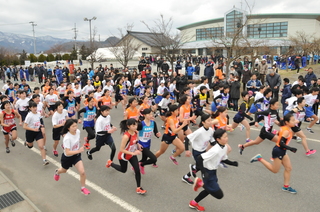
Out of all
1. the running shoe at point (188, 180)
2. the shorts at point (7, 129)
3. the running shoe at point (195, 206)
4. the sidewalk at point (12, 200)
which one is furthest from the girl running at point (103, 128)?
the shorts at point (7, 129)

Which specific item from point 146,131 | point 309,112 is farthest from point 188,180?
point 309,112

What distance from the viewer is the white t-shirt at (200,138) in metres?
5.14

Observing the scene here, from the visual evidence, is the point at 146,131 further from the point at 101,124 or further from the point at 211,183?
the point at 211,183

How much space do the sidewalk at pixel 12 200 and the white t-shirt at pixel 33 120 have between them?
1.52 metres

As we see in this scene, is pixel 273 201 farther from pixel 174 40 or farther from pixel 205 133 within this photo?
pixel 174 40

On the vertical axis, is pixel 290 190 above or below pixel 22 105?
below

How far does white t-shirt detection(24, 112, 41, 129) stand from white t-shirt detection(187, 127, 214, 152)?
4.06 meters

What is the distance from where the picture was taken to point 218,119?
623 cm

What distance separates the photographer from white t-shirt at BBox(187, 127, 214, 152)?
5137mm

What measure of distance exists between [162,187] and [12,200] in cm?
294

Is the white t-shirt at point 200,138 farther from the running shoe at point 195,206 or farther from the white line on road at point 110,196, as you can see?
the white line on road at point 110,196

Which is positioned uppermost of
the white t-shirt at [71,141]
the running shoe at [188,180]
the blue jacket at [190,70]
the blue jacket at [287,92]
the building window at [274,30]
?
the building window at [274,30]

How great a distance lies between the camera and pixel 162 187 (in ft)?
17.5

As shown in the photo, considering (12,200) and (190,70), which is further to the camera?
(190,70)
